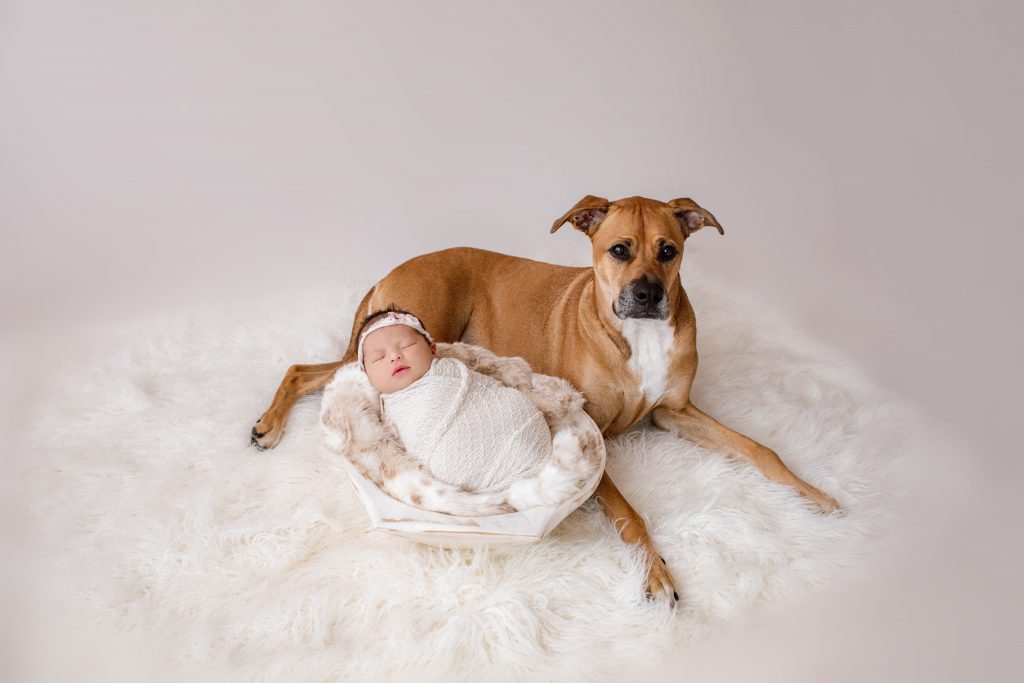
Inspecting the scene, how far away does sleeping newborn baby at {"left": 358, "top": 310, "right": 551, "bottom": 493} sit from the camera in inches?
129

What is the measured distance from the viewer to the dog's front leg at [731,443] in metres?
3.57

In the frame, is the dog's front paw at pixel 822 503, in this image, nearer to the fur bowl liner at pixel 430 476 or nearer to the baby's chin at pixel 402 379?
the fur bowl liner at pixel 430 476

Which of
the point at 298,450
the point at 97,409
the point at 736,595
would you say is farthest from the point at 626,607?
the point at 97,409

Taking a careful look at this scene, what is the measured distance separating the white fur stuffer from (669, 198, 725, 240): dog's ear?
954mm

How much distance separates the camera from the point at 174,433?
406 cm

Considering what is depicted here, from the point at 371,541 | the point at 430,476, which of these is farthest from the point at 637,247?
the point at 371,541

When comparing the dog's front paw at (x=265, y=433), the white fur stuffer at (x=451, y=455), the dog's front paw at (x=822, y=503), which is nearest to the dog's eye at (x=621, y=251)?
the white fur stuffer at (x=451, y=455)

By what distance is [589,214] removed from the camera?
12.7ft

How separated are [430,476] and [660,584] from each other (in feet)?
3.19

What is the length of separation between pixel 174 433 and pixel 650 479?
2348 mm

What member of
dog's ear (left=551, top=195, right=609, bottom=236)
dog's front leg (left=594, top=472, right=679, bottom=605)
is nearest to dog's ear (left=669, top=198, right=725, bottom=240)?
dog's ear (left=551, top=195, right=609, bottom=236)

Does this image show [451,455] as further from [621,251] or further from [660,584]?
[621,251]

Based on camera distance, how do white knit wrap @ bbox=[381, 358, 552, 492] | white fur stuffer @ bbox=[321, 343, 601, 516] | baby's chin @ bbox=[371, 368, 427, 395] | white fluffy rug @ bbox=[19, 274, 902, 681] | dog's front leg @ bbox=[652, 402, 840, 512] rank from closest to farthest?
white fluffy rug @ bbox=[19, 274, 902, 681], white fur stuffer @ bbox=[321, 343, 601, 516], white knit wrap @ bbox=[381, 358, 552, 492], baby's chin @ bbox=[371, 368, 427, 395], dog's front leg @ bbox=[652, 402, 840, 512]

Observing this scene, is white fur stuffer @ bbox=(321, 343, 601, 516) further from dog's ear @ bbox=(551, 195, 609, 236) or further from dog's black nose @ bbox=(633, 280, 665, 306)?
dog's ear @ bbox=(551, 195, 609, 236)
